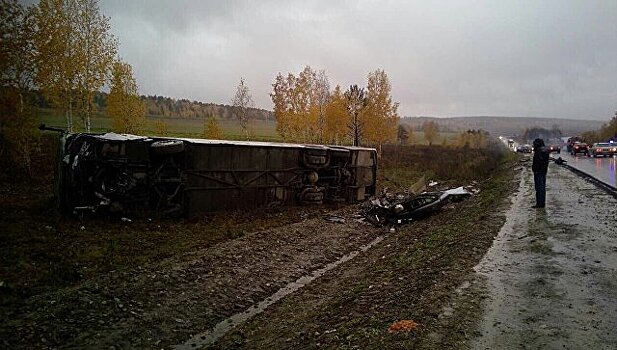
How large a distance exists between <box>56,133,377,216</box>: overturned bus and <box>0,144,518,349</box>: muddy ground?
3.08 feet

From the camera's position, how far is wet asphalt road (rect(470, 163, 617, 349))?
495cm

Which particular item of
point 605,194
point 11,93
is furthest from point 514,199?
point 11,93

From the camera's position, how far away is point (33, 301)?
7309 millimetres

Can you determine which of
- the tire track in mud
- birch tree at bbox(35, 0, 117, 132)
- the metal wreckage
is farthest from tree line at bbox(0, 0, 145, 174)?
Result: the tire track in mud

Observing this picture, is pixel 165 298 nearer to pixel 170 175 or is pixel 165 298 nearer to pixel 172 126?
pixel 170 175

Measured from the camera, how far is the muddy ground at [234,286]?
A: 247 inches

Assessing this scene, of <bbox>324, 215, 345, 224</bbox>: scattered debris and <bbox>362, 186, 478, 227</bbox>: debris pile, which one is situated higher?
<bbox>362, 186, 478, 227</bbox>: debris pile

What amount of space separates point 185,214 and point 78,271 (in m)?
5.41

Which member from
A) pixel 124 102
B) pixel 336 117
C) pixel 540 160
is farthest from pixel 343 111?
pixel 540 160

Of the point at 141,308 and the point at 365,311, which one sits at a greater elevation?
the point at 365,311

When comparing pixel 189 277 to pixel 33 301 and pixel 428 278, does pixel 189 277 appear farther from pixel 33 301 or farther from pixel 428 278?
pixel 428 278

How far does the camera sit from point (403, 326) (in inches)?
210

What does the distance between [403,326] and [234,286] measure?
478 cm

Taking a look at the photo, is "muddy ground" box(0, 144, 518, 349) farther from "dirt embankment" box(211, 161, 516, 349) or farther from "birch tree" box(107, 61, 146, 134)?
"birch tree" box(107, 61, 146, 134)
